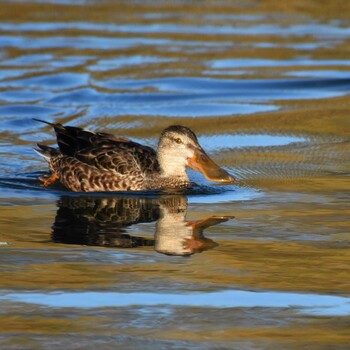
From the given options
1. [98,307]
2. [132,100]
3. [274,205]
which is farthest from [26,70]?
[98,307]

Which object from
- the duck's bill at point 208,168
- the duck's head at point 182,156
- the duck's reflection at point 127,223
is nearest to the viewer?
the duck's reflection at point 127,223

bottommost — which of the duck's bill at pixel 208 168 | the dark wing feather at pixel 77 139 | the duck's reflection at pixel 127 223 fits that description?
the duck's reflection at pixel 127 223

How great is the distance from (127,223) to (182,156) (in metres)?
1.82

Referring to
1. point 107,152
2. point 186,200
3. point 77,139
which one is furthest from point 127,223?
point 77,139

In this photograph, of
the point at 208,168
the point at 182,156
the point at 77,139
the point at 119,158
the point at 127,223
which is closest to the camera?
the point at 127,223

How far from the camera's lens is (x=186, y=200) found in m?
10.6

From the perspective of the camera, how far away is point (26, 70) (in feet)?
61.3

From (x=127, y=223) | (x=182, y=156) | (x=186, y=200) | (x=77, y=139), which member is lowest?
(x=127, y=223)

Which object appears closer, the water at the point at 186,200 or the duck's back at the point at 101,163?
the water at the point at 186,200

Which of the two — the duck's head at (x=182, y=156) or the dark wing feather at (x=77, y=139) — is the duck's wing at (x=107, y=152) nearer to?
the dark wing feather at (x=77, y=139)

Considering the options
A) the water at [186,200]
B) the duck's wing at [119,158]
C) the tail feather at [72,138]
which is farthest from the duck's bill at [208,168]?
the tail feather at [72,138]

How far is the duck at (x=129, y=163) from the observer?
35.8 feet

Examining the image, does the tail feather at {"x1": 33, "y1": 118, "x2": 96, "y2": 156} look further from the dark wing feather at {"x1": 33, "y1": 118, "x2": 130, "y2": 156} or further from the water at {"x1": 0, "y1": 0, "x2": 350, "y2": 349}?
the water at {"x1": 0, "y1": 0, "x2": 350, "y2": 349}

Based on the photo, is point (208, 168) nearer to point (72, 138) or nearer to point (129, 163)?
point (129, 163)
